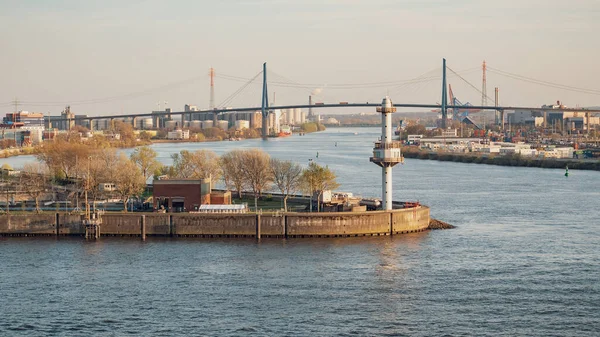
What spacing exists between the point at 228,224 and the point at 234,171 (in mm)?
5996

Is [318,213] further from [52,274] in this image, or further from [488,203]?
[488,203]

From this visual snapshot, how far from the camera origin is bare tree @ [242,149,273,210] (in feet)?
87.8

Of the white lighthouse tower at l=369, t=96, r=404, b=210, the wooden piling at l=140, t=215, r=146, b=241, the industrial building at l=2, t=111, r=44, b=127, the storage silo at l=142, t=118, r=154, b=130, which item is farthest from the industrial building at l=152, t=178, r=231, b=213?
the storage silo at l=142, t=118, r=154, b=130

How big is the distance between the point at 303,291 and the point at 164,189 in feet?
26.3

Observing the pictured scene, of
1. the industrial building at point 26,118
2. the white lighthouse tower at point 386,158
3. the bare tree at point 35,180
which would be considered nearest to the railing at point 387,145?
the white lighthouse tower at point 386,158

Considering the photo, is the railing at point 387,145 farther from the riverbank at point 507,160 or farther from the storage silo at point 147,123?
the storage silo at point 147,123

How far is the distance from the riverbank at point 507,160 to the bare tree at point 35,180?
24.2 metres

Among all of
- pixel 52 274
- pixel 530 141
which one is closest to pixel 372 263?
pixel 52 274

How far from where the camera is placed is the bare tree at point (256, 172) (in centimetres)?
2675

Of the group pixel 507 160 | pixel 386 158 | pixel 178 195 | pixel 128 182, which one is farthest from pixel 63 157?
pixel 507 160

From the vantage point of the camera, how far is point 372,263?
1831cm

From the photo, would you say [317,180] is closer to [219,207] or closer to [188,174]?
[219,207]

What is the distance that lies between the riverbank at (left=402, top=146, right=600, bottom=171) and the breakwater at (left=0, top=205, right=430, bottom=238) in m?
24.7

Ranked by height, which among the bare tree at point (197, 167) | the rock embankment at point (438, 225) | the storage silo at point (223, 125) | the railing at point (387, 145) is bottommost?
the rock embankment at point (438, 225)
